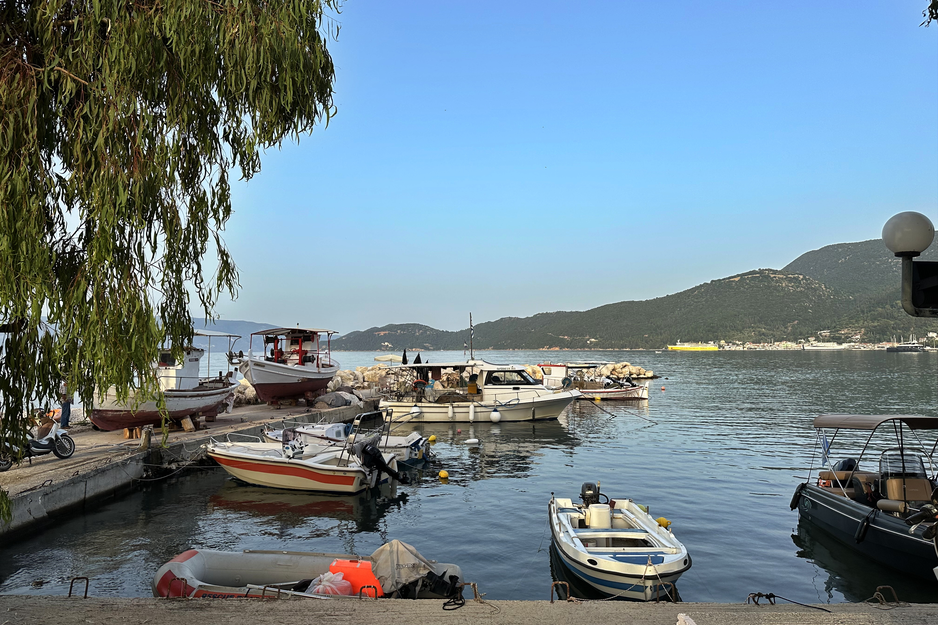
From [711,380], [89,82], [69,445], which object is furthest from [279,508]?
[711,380]

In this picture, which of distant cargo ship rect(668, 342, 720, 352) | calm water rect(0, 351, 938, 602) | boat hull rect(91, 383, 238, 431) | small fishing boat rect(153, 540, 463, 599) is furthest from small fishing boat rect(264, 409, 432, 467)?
distant cargo ship rect(668, 342, 720, 352)

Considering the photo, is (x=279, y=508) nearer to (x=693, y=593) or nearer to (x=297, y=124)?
(x=693, y=593)

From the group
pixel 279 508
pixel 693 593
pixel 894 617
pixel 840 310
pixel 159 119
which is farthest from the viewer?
pixel 840 310

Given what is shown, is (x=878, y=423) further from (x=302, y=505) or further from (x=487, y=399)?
(x=487, y=399)

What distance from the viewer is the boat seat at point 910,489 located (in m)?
10.5

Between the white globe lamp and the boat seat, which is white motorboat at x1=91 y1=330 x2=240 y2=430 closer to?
the boat seat

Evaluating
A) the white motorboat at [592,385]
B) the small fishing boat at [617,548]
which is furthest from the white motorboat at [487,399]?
the small fishing boat at [617,548]

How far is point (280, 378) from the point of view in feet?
98.4

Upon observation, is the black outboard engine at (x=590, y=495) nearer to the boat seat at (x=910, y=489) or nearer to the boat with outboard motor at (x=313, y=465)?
the boat seat at (x=910, y=489)

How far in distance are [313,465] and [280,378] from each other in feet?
50.3

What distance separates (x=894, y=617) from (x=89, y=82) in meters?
8.80

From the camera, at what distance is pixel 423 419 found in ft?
100

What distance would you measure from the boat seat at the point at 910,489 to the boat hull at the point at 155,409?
1919cm

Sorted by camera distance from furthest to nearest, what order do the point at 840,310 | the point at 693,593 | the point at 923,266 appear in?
the point at 840,310, the point at 693,593, the point at 923,266
